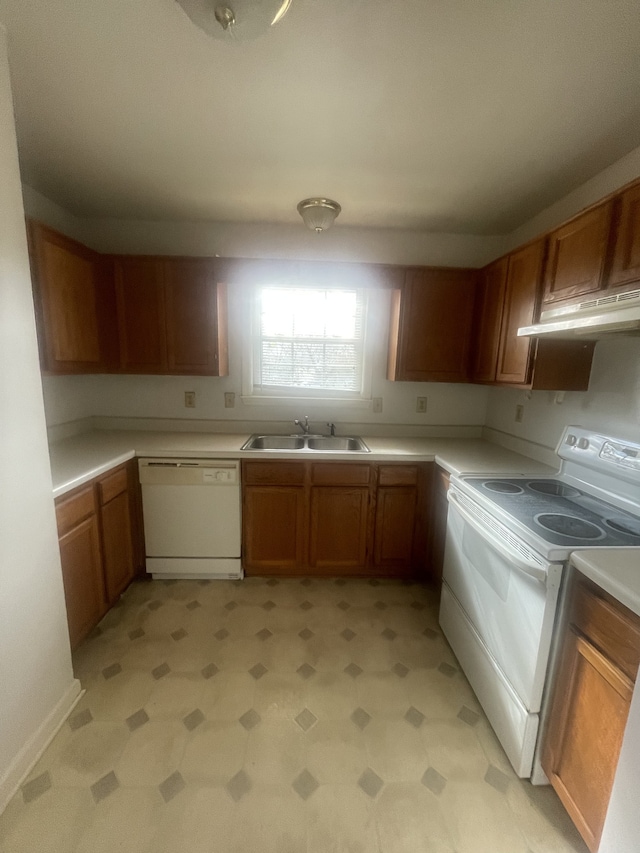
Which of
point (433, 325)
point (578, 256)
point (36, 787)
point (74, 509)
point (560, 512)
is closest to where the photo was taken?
point (36, 787)

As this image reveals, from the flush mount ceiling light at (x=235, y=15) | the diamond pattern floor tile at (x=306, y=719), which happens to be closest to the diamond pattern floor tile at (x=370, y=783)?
the diamond pattern floor tile at (x=306, y=719)

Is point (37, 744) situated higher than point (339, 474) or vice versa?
point (339, 474)

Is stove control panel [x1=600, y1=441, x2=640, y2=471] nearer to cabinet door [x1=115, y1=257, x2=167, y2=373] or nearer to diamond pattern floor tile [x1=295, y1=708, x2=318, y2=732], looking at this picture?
diamond pattern floor tile [x1=295, y1=708, x2=318, y2=732]

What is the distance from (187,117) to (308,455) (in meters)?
1.75

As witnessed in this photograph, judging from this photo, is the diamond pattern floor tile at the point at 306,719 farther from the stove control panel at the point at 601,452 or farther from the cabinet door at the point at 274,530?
the stove control panel at the point at 601,452

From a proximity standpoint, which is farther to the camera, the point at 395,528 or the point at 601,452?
the point at 395,528

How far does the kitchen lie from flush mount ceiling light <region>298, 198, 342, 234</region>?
1.88ft

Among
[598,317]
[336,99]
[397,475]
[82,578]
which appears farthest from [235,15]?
[82,578]

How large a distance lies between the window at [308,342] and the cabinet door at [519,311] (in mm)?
1024

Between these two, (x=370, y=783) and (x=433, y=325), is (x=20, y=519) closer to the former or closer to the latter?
(x=370, y=783)

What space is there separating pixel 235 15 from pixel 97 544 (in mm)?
2201

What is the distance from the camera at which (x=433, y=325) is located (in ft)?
8.30

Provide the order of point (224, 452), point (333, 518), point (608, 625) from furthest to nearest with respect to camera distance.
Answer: point (333, 518)
point (224, 452)
point (608, 625)

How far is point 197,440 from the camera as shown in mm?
2527
